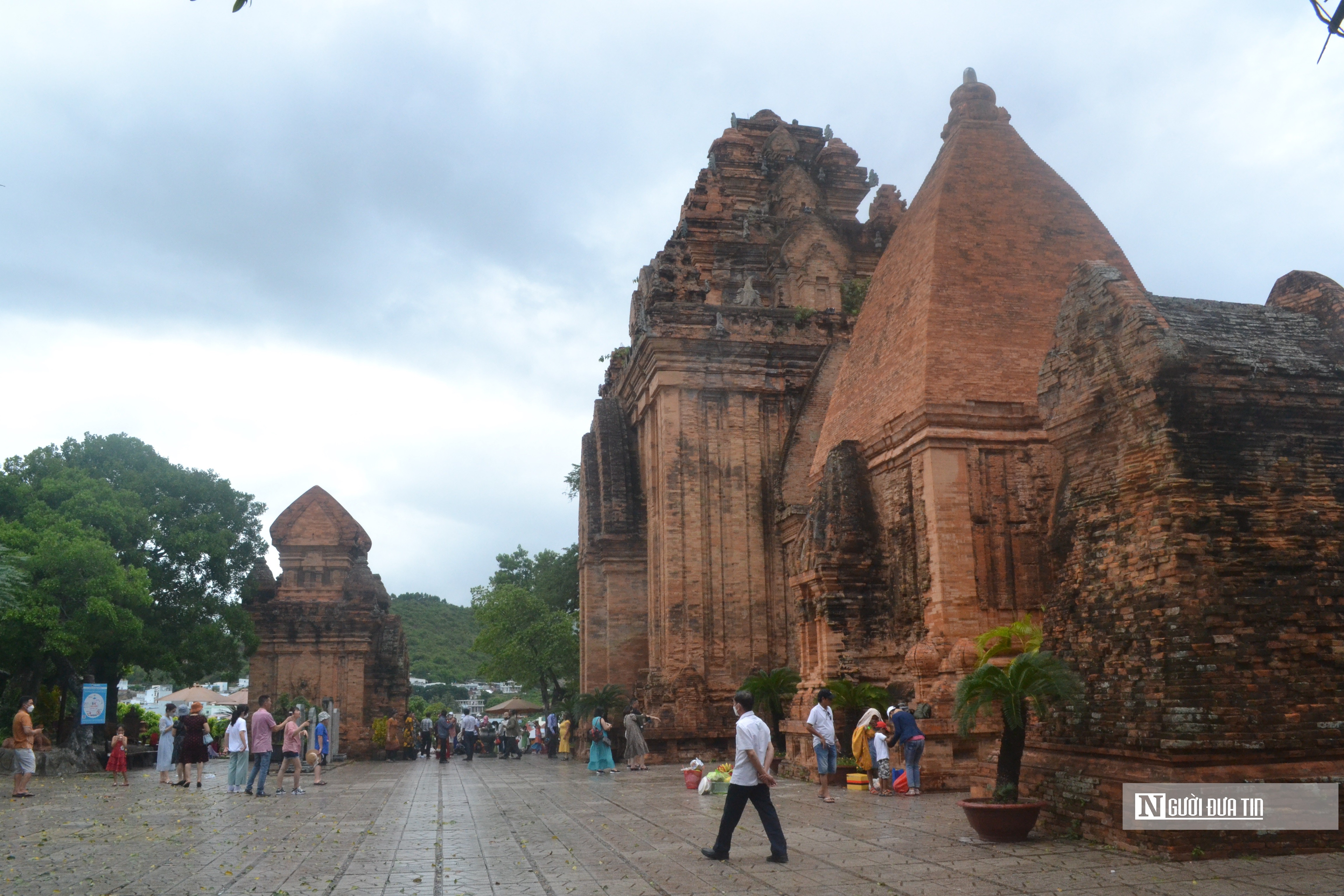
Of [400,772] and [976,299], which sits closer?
[976,299]

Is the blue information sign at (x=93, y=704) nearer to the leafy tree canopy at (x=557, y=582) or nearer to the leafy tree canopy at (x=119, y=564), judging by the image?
the leafy tree canopy at (x=119, y=564)

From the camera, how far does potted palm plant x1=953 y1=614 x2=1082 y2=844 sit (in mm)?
8539

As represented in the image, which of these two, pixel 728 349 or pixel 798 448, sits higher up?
pixel 728 349

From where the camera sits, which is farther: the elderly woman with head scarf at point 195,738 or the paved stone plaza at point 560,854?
the elderly woman with head scarf at point 195,738

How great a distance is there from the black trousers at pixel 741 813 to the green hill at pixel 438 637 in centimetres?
8695

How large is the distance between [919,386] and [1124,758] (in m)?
6.76

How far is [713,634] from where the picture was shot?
21.1 m

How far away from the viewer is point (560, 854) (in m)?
8.73

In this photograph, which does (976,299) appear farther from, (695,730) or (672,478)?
(695,730)

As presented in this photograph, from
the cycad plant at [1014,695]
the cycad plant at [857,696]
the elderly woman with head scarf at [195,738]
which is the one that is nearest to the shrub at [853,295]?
the cycad plant at [857,696]

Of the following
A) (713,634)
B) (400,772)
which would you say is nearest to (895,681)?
(713,634)

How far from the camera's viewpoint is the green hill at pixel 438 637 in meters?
97.9

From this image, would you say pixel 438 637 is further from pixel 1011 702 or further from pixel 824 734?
pixel 1011 702

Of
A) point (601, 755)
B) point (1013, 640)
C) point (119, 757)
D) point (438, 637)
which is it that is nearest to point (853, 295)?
point (601, 755)
